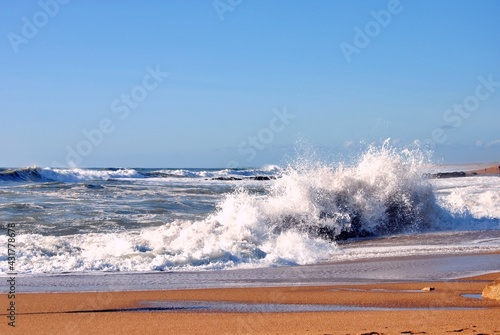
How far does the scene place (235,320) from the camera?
21.8ft

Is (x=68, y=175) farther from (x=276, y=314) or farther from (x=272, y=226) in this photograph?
(x=276, y=314)

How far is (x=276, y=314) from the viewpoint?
6988mm

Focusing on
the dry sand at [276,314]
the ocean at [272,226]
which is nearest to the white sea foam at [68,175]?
the ocean at [272,226]

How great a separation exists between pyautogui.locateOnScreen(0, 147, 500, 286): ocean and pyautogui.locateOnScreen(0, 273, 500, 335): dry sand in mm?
2415

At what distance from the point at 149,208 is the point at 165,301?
13.2 m

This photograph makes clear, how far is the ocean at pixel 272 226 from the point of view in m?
11.5

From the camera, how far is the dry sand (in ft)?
19.9

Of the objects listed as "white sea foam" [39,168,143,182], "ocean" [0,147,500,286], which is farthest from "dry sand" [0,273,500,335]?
"white sea foam" [39,168,143,182]

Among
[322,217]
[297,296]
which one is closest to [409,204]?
[322,217]

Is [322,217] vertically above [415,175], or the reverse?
[415,175]

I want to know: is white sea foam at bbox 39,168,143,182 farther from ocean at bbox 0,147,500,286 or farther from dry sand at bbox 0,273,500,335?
dry sand at bbox 0,273,500,335

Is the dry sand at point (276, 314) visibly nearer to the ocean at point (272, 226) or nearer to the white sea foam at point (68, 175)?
the ocean at point (272, 226)

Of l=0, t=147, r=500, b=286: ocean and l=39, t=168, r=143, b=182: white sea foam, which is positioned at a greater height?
l=39, t=168, r=143, b=182: white sea foam

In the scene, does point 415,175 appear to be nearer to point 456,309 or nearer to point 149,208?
point 149,208
